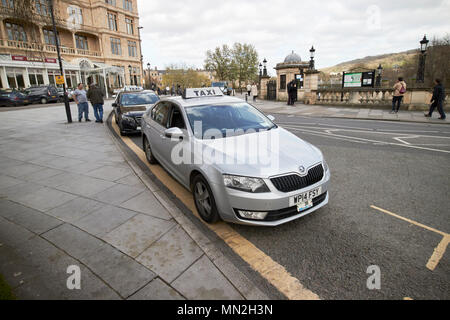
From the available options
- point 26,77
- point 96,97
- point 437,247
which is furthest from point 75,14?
point 437,247

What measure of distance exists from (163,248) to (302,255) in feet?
5.00

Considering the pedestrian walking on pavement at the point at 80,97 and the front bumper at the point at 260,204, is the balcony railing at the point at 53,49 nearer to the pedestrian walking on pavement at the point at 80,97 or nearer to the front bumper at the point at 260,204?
the pedestrian walking on pavement at the point at 80,97

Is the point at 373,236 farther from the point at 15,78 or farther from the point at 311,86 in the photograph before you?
the point at 15,78

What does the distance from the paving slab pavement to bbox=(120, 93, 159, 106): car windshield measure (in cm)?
467

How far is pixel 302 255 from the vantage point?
271 centimetres

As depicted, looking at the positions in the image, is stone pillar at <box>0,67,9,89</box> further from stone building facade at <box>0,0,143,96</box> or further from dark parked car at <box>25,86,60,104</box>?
dark parked car at <box>25,86,60,104</box>

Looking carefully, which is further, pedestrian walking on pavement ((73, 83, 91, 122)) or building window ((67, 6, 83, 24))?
building window ((67, 6, 83, 24))

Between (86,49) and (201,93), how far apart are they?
5475 centimetres

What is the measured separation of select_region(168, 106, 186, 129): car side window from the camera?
414 centimetres

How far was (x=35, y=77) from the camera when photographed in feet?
116

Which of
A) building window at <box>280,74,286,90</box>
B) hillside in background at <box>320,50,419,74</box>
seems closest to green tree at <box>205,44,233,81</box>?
hillside in background at <box>320,50,419,74</box>
